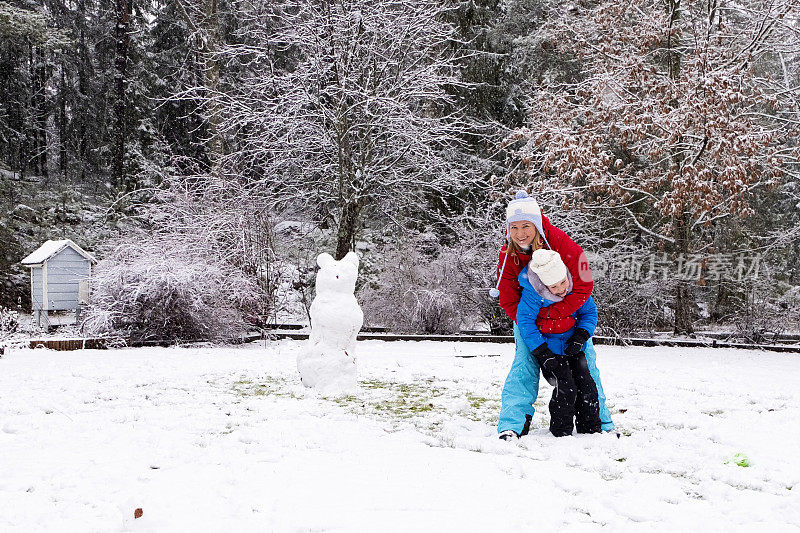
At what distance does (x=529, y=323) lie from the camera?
4.39m

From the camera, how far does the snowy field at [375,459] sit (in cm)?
272

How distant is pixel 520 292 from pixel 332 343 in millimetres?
2301

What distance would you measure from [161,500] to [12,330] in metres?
10.4

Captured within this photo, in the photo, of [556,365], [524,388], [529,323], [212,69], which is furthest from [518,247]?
[212,69]

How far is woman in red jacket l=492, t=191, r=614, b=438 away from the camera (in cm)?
432

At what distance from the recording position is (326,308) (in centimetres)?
612

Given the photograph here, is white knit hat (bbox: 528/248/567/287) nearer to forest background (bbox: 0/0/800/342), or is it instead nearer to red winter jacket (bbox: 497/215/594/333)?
red winter jacket (bbox: 497/215/594/333)

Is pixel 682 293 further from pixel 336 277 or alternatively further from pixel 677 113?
pixel 336 277

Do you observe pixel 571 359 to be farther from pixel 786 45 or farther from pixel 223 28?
pixel 223 28

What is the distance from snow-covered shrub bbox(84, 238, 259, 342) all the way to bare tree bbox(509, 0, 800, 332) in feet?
20.0

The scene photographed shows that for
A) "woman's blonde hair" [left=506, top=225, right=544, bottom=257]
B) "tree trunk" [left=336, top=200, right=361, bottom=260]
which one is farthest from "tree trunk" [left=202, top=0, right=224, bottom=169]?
"woman's blonde hair" [left=506, top=225, right=544, bottom=257]

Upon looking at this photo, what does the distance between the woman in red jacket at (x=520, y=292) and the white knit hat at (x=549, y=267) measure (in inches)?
6.4

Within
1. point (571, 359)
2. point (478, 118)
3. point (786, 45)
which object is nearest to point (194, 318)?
point (571, 359)

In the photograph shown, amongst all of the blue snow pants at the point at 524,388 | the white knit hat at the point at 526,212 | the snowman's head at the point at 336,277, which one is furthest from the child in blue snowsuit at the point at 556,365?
the snowman's head at the point at 336,277
